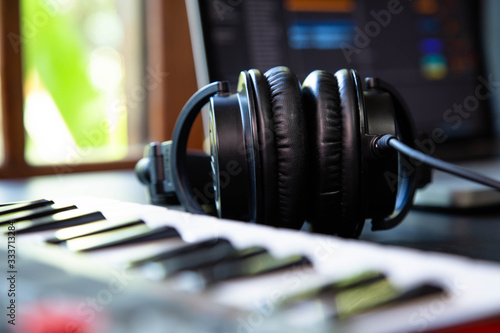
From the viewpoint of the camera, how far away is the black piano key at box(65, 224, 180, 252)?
0.89 ft

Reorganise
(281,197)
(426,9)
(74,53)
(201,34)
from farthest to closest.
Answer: (74,53)
(426,9)
(201,34)
(281,197)

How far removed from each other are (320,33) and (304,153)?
1.80 feet

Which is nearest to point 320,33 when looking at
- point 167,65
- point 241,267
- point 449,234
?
point 449,234

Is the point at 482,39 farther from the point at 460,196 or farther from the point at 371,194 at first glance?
the point at 371,194

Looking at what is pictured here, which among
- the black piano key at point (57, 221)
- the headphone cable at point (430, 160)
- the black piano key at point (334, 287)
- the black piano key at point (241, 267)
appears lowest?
the black piano key at point (57, 221)

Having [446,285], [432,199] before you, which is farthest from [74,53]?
[446,285]

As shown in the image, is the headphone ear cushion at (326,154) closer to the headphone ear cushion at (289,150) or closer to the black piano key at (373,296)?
the headphone ear cushion at (289,150)

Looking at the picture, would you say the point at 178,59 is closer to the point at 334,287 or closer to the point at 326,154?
the point at 326,154

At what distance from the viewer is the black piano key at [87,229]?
30 cm

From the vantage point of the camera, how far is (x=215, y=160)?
0.47 m

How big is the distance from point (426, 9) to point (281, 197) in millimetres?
787

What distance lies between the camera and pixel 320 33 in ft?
3.10

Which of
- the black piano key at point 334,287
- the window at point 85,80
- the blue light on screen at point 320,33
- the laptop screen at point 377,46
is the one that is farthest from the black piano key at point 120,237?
the window at point 85,80

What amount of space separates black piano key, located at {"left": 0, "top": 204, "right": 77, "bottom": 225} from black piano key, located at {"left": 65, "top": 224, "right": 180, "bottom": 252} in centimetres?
10
